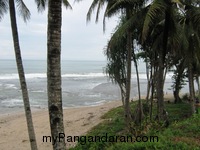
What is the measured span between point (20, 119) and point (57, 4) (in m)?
14.7

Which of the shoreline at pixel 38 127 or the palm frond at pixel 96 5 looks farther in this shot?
the shoreline at pixel 38 127

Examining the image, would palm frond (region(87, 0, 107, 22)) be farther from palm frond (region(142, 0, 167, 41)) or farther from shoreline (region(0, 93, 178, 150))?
shoreline (region(0, 93, 178, 150))

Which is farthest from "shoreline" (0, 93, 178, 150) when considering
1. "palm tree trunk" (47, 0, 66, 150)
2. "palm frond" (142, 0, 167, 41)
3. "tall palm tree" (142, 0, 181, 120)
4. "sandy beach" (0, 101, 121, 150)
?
"palm tree trunk" (47, 0, 66, 150)

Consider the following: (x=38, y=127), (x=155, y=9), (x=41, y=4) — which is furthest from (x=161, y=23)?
(x=38, y=127)

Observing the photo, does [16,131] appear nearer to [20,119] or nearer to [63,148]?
[20,119]

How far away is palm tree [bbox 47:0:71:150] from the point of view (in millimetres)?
4586

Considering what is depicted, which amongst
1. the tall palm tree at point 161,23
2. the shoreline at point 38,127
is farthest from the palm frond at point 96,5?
the shoreline at point 38,127

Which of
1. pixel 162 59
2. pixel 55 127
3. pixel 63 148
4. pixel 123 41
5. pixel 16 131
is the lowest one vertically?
pixel 16 131

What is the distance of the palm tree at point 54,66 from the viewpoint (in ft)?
15.0

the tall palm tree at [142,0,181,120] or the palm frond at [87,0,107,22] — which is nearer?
the tall palm tree at [142,0,181,120]

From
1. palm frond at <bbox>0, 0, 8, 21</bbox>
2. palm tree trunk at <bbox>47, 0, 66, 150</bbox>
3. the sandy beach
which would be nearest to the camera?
palm tree trunk at <bbox>47, 0, 66, 150</bbox>

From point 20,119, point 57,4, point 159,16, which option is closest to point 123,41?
point 159,16

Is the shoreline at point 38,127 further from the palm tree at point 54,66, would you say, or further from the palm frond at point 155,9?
the palm tree at point 54,66

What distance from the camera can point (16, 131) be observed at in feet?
49.4
